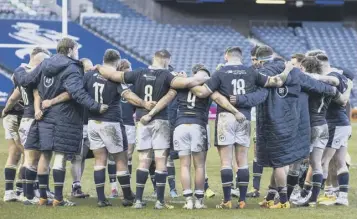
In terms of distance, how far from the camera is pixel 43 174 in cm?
1172

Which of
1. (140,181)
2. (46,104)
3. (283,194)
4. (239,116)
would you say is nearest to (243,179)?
(283,194)

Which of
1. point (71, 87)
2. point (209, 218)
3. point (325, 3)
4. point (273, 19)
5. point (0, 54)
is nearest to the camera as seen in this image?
point (209, 218)

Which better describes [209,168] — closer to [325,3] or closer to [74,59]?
[74,59]

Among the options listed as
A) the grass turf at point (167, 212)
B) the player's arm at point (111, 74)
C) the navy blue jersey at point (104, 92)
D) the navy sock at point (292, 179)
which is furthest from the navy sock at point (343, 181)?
the player's arm at point (111, 74)

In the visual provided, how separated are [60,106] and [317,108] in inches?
138

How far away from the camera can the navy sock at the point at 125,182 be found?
39.0ft

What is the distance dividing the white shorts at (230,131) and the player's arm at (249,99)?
0.20 metres

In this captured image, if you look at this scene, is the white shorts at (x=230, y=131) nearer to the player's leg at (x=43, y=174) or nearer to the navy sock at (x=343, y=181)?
the navy sock at (x=343, y=181)

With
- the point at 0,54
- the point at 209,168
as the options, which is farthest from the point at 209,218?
the point at 0,54

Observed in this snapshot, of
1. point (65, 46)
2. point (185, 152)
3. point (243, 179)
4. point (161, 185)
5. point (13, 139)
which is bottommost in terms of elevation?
point (161, 185)

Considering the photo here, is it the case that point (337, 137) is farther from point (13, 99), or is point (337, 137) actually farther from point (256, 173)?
point (13, 99)

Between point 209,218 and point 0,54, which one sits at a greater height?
point 0,54

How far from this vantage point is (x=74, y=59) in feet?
38.9

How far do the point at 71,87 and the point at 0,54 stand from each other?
24.0m
